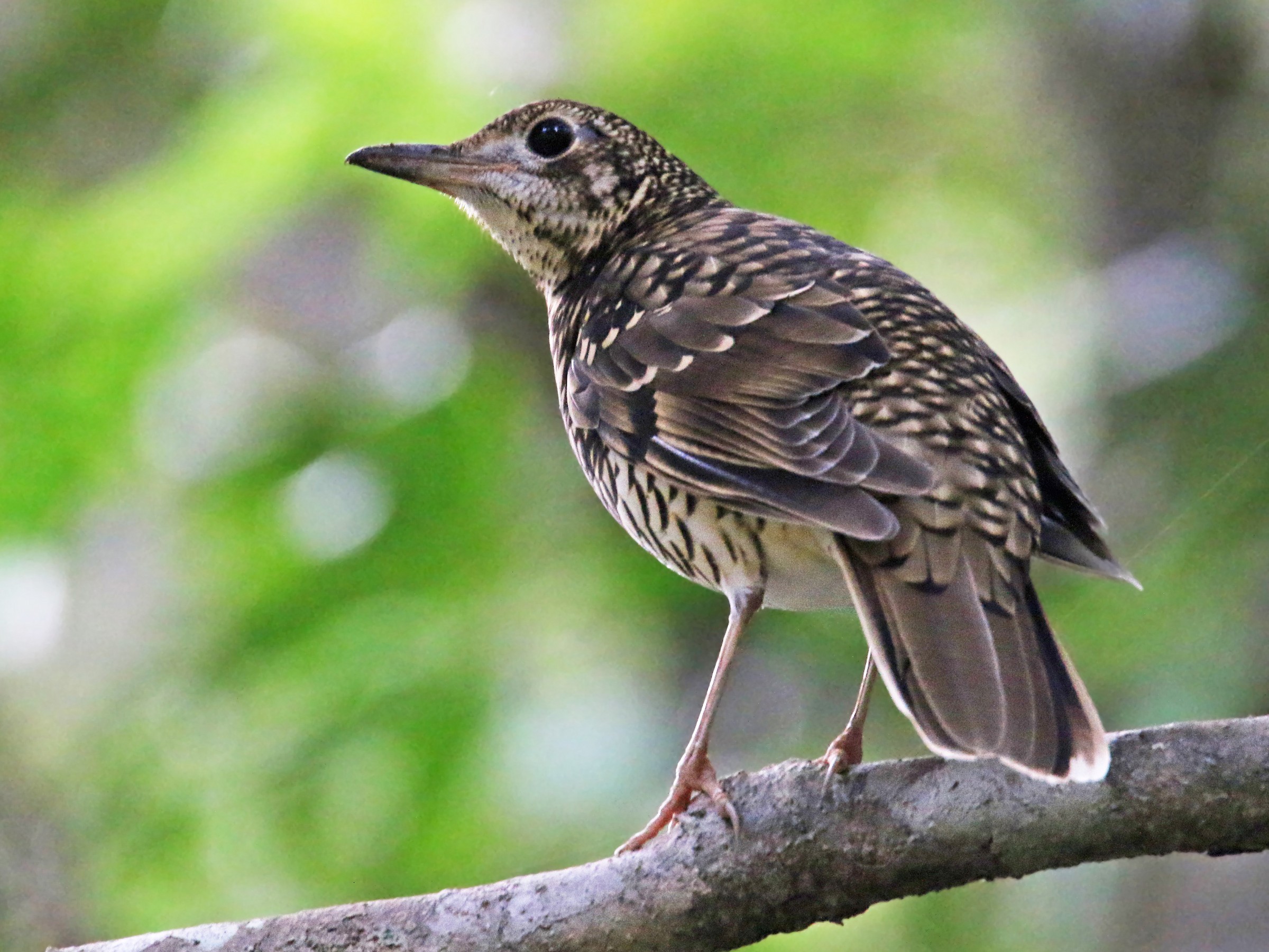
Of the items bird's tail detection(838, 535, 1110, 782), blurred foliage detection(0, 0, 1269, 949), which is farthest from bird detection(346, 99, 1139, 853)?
blurred foliage detection(0, 0, 1269, 949)

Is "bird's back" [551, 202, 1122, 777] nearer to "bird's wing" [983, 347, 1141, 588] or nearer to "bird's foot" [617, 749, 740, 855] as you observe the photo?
"bird's wing" [983, 347, 1141, 588]

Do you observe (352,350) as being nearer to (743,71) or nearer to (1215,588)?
(743,71)

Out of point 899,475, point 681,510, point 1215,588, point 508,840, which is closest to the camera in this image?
point 899,475

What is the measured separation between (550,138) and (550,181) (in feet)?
0.37

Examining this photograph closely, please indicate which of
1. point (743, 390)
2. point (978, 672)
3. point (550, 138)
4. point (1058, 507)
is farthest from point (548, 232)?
point (978, 672)

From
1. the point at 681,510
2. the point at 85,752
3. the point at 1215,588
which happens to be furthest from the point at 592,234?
the point at 85,752

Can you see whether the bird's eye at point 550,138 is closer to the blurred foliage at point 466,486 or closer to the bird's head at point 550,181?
the bird's head at point 550,181

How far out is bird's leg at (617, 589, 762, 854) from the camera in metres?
2.89

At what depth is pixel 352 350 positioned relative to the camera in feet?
17.9

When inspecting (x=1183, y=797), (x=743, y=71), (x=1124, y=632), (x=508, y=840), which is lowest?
(x=508, y=840)

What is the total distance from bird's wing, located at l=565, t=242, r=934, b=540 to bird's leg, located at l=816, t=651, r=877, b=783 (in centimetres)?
32

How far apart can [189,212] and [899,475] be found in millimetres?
2454

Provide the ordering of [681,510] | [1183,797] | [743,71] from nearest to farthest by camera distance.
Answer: [1183,797] → [681,510] → [743,71]

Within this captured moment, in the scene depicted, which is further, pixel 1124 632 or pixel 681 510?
pixel 1124 632
